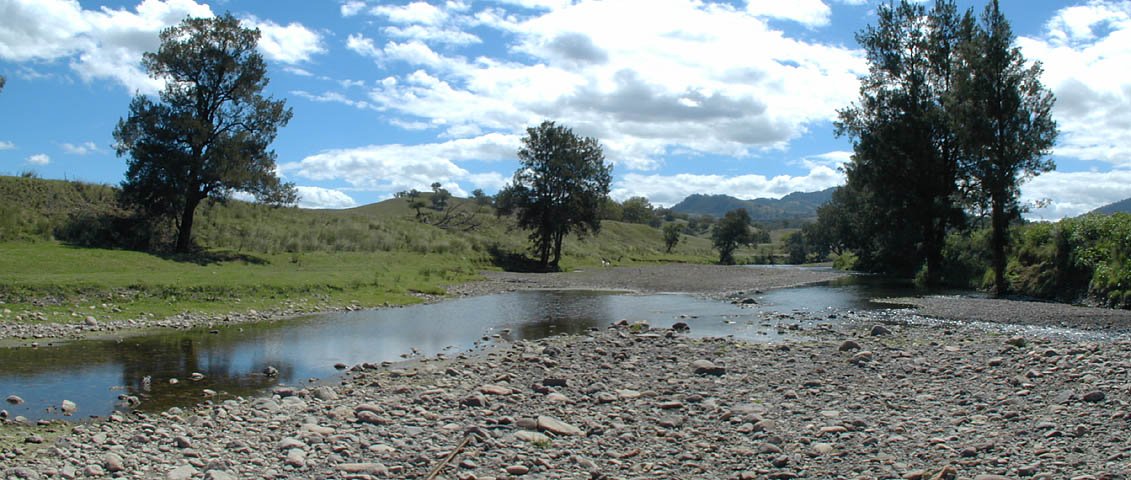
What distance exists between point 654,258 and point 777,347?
8168 centimetres

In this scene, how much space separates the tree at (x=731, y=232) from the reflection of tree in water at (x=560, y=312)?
78364 millimetres

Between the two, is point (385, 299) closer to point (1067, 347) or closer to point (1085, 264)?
point (1067, 347)

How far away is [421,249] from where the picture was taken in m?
61.2

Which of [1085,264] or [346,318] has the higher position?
[1085,264]

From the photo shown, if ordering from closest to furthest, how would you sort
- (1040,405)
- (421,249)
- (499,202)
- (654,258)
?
(1040,405)
(421,249)
(499,202)
(654,258)

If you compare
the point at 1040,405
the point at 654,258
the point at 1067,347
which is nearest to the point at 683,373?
the point at 1040,405

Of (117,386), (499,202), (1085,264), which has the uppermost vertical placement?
(499,202)

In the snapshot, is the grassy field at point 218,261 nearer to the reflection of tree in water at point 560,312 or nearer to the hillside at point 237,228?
the hillside at point 237,228

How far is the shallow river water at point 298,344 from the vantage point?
530 inches

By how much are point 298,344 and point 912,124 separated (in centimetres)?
3933

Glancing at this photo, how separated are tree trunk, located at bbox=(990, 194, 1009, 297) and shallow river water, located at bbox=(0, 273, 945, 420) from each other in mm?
7652

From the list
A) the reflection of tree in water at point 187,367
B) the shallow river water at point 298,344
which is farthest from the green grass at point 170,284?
the reflection of tree in water at point 187,367

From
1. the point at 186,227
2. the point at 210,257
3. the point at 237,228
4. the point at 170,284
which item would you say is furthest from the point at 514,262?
the point at 170,284

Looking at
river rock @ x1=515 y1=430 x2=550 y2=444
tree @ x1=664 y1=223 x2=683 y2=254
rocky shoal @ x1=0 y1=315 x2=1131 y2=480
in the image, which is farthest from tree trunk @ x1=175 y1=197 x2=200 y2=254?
tree @ x1=664 y1=223 x2=683 y2=254
